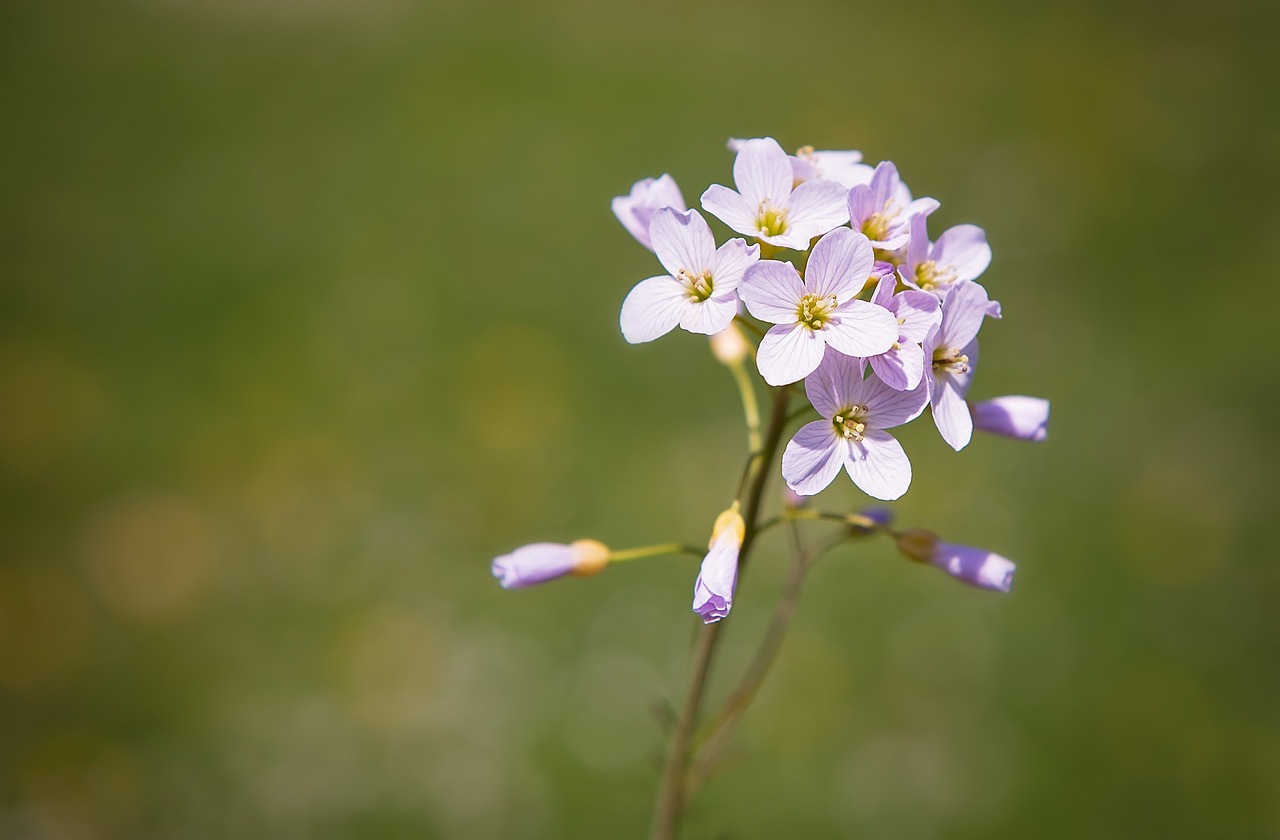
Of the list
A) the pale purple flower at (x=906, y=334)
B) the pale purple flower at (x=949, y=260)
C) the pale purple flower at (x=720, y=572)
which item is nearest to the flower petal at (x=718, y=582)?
the pale purple flower at (x=720, y=572)

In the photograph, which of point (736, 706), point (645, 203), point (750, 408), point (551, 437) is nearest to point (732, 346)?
point (750, 408)

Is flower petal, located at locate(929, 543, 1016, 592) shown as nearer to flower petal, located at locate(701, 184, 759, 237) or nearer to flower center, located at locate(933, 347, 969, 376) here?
flower center, located at locate(933, 347, 969, 376)

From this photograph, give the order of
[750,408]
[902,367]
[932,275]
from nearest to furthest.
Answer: [902,367] < [932,275] < [750,408]

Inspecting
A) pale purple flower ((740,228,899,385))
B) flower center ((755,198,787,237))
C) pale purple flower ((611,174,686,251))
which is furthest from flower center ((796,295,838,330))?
pale purple flower ((611,174,686,251))

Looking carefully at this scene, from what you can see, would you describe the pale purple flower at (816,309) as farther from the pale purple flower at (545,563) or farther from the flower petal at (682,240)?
the pale purple flower at (545,563)

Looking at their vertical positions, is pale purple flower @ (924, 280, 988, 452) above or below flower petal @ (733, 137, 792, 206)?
below

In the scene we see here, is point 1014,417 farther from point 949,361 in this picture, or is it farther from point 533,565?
point 533,565
